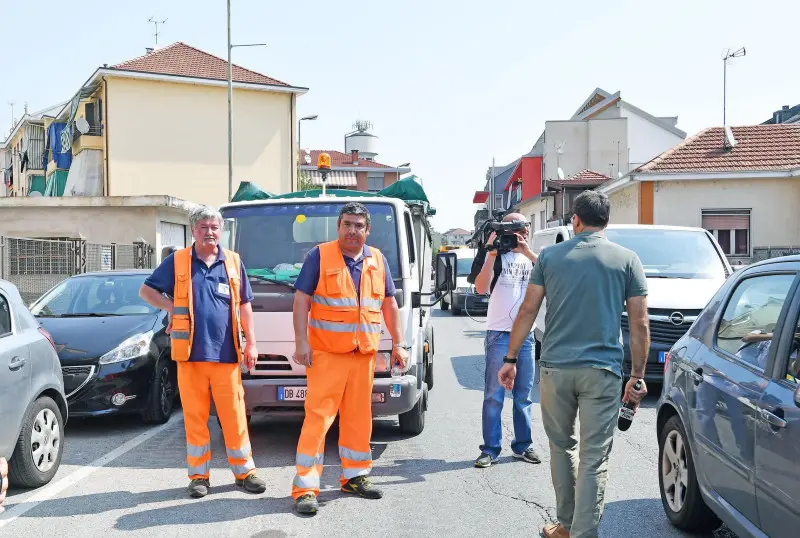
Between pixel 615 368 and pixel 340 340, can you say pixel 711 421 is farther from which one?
pixel 340 340

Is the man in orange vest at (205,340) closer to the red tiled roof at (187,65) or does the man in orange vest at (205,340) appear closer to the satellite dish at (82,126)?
the red tiled roof at (187,65)

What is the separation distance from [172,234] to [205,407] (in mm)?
24973

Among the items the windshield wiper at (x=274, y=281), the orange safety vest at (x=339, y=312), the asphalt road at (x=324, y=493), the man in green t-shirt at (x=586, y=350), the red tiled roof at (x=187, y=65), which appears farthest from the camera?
the red tiled roof at (x=187, y=65)

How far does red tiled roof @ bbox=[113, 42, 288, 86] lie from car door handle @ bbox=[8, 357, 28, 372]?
32187 mm

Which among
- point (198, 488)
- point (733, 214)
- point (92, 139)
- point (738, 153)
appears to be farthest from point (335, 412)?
point (92, 139)

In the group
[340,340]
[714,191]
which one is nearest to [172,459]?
[340,340]

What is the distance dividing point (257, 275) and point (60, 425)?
192cm

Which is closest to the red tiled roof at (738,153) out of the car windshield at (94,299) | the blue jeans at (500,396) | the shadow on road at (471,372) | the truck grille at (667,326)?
the shadow on road at (471,372)

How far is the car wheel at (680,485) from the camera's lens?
4454 millimetres

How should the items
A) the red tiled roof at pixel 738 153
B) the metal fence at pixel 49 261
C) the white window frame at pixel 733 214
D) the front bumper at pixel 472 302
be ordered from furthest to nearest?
the white window frame at pixel 733 214 < the red tiled roof at pixel 738 153 < the front bumper at pixel 472 302 < the metal fence at pixel 49 261

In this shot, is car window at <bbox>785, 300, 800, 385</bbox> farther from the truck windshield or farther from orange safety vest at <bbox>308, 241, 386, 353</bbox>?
the truck windshield

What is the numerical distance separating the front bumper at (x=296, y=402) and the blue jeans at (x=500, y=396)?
0.63 m

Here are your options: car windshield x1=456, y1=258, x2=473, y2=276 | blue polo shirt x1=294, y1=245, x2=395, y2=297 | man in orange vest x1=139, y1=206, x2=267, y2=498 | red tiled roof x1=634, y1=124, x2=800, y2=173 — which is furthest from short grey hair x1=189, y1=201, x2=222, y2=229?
red tiled roof x1=634, y1=124, x2=800, y2=173

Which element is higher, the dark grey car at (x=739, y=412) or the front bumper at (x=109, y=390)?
the dark grey car at (x=739, y=412)
